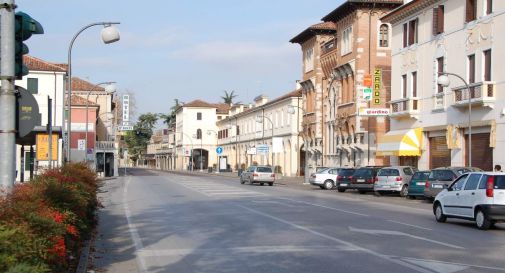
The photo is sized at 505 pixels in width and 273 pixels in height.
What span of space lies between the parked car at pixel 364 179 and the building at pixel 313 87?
2397 centimetres

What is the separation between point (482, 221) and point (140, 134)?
16509 centimetres

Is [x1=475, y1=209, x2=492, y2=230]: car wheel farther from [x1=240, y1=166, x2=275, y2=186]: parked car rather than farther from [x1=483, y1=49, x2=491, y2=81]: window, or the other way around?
[x1=240, y1=166, x2=275, y2=186]: parked car

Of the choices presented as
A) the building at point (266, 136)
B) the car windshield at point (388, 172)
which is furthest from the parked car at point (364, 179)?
the building at point (266, 136)

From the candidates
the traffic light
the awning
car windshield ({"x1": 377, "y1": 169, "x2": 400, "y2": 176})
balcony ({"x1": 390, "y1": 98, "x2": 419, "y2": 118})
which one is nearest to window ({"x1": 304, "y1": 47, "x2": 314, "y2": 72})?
balcony ({"x1": 390, "y1": 98, "x2": 419, "y2": 118})

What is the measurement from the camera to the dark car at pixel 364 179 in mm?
39906

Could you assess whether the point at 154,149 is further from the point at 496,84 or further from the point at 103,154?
the point at 496,84

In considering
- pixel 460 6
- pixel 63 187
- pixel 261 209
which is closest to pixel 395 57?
pixel 460 6

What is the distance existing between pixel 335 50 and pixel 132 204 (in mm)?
37943

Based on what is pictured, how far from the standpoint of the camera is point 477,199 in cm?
1833

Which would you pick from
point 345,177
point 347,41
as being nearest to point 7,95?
point 345,177

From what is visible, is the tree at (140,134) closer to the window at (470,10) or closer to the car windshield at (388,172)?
the car windshield at (388,172)

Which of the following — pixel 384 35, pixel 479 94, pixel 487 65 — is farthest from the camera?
pixel 384 35

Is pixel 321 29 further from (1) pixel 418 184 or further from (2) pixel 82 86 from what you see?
(2) pixel 82 86

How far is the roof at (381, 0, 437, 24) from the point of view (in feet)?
135
